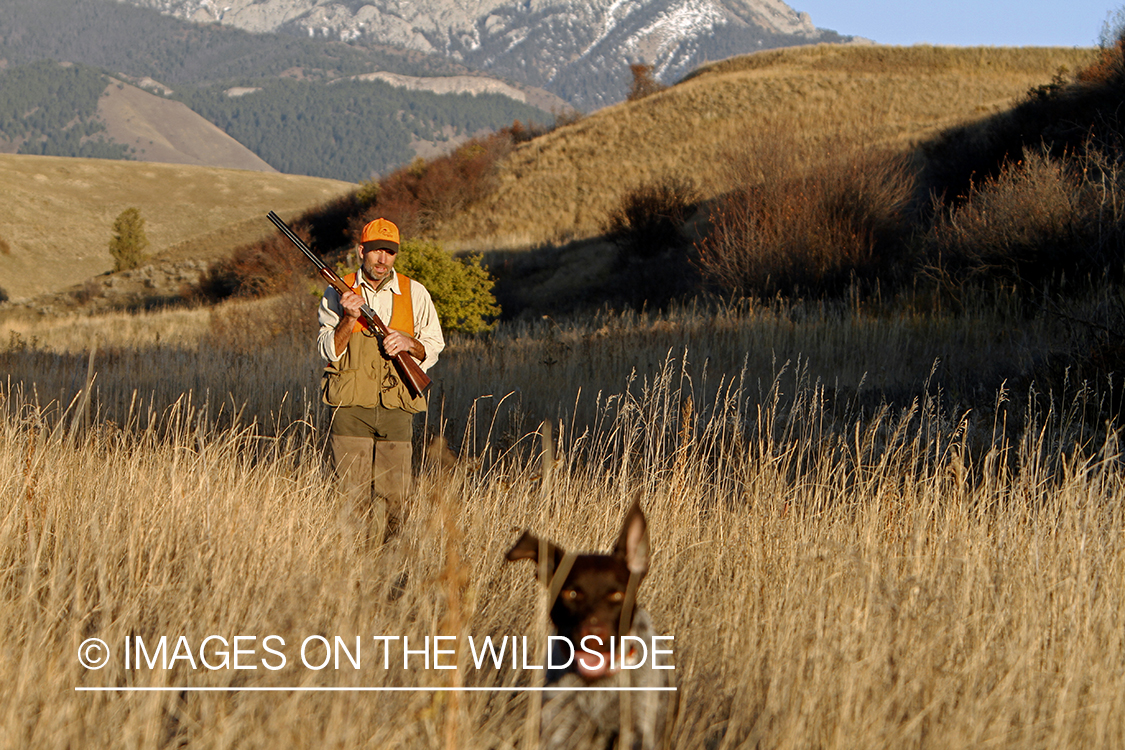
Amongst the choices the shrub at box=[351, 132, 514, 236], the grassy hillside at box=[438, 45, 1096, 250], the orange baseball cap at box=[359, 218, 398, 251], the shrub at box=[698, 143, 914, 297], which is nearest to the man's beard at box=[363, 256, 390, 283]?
the orange baseball cap at box=[359, 218, 398, 251]

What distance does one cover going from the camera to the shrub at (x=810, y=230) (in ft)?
51.4

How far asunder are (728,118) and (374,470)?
38356 mm

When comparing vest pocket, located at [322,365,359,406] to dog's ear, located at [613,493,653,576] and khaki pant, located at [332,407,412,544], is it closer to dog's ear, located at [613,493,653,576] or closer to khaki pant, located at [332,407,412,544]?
khaki pant, located at [332,407,412,544]

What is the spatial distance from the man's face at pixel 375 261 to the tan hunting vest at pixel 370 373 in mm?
111

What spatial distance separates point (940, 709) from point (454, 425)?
18.4 feet

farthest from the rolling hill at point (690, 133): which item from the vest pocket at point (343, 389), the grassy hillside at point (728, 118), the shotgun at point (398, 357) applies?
the vest pocket at point (343, 389)

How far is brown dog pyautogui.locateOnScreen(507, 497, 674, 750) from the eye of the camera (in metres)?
1.66

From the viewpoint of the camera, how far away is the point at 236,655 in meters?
2.49

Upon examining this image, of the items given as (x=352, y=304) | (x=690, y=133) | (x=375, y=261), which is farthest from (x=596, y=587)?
(x=690, y=133)

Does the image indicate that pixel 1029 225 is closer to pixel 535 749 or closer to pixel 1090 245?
pixel 1090 245

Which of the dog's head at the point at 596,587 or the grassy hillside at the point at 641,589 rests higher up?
the dog's head at the point at 596,587

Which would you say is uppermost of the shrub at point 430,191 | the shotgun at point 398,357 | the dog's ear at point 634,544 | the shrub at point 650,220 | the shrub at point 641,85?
the shrub at point 641,85

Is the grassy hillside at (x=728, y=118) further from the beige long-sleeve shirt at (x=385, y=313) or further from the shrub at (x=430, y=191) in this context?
the beige long-sleeve shirt at (x=385, y=313)

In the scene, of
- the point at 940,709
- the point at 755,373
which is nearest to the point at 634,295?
the point at 755,373
